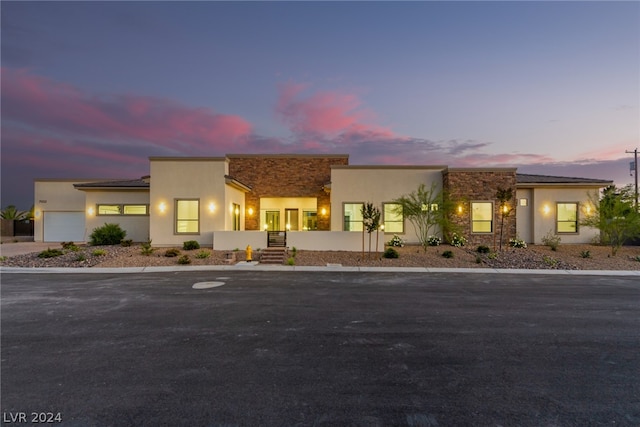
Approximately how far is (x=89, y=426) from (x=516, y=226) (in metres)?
21.9

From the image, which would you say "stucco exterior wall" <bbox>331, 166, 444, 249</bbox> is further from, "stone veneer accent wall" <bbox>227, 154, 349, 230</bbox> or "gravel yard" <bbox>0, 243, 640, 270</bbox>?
"gravel yard" <bbox>0, 243, 640, 270</bbox>

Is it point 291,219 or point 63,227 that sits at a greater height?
point 291,219

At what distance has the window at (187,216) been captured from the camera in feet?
57.5

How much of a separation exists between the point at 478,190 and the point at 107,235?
22.3m

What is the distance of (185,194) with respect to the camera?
1752cm

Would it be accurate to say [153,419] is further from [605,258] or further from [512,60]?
[512,60]

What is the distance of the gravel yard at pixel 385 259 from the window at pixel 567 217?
9.59 feet

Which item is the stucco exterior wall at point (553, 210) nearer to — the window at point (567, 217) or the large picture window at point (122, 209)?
the window at point (567, 217)

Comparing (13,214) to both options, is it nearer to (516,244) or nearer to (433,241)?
(433,241)

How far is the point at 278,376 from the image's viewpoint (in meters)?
3.99

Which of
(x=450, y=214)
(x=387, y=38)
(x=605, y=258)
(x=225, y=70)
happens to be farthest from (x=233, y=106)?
(x=605, y=258)

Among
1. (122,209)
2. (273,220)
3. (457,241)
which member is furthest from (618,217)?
(122,209)

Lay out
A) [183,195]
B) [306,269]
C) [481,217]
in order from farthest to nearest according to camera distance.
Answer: [481,217] → [183,195] → [306,269]

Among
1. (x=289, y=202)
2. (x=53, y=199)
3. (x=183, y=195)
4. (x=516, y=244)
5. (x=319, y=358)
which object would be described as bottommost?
(x=319, y=358)
